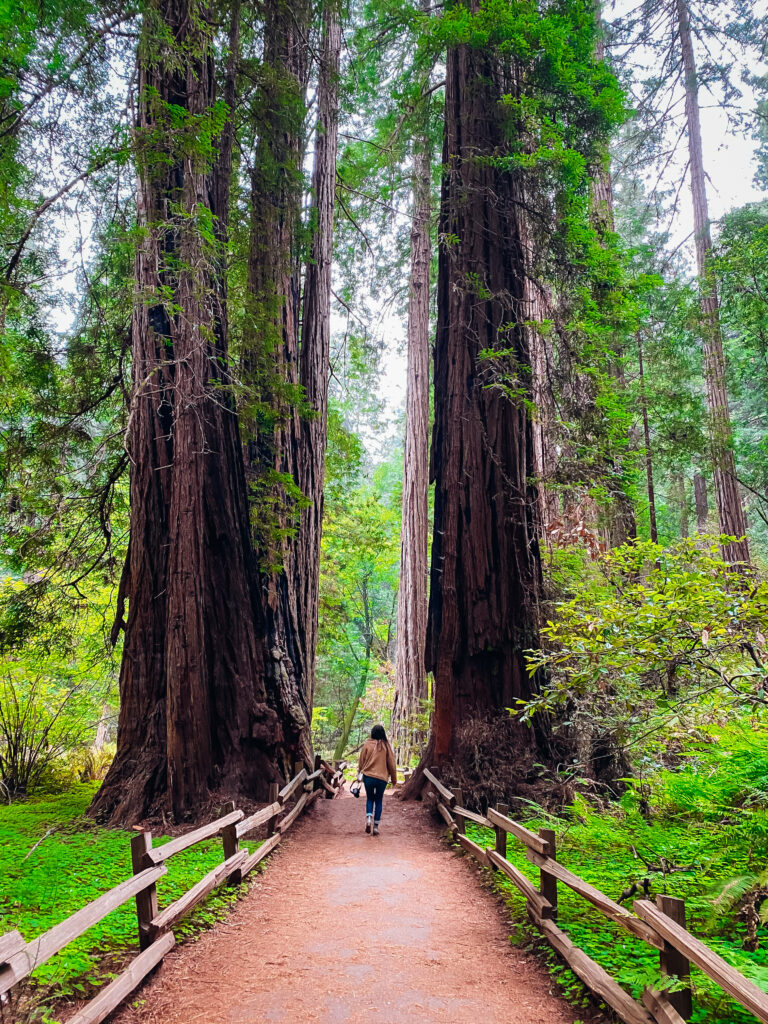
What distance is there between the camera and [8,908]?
458cm

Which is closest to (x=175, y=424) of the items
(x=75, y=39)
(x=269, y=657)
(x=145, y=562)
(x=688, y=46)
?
(x=145, y=562)

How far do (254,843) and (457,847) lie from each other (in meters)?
2.37

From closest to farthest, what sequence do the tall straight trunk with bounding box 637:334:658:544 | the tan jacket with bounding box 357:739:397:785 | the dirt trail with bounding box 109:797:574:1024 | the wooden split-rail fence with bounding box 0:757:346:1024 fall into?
the wooden split-rail fence with bounding box 0:757:346:1024 → the dirt trail with bounding box 109:797:574:1024 → the tan jacket with bounding box 357:739:397:785 → the tall straight trunk with bounding box 637:334:658:544

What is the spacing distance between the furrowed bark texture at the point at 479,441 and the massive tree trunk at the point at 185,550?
2.80 m

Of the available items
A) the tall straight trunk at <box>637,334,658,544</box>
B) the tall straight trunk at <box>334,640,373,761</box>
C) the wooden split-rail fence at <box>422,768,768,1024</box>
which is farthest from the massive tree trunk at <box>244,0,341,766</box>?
the tall straight trunk at <box>334,640,373,761</box>

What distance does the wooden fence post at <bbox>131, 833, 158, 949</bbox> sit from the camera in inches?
153

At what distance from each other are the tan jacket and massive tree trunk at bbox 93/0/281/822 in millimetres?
1234

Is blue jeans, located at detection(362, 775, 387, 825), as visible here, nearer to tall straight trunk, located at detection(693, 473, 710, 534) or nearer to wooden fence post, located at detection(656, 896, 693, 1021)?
wooden fence post, located at detection(656, 896, 693, 1021)

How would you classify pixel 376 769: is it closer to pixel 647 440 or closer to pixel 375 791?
pixel 375 791

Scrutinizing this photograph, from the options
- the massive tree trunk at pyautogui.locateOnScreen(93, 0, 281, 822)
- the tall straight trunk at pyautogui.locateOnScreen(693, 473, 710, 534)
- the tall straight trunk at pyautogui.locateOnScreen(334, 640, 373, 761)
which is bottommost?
the tall straight trunk at pyautogui.locateOnScreen(334, 640, 373, 761)

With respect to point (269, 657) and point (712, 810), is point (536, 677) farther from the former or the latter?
point (712, 810)

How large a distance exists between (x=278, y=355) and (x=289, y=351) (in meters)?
0.46

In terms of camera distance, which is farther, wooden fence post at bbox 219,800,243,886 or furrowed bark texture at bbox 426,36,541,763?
furrowed bark texture at bbox 426,36,541,763

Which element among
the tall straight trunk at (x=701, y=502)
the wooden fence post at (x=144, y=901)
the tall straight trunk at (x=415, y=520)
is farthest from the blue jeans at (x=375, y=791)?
the tall straight trunk at (x=701, y=502)
